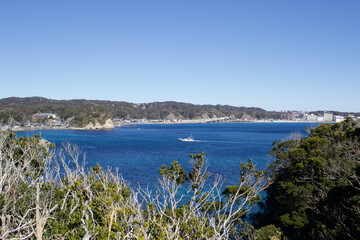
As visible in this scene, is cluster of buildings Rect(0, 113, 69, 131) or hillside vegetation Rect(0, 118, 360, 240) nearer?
hillside vegetation Rect(0, 118, 360, 240)

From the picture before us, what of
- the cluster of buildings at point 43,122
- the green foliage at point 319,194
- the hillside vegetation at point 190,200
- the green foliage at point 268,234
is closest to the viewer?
the hillside vegetation at point 190,200

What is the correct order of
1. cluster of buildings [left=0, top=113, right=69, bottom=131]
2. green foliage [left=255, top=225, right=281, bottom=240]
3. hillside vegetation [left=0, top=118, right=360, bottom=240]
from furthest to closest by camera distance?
1. cluster of buildings [left=0, top=113, right=69, bottom=131]
2. green foliage [left=255, top=225, right=281, bottom=240]
3. hillside vegetation [left=0, top=118, right=360, bottom=240]

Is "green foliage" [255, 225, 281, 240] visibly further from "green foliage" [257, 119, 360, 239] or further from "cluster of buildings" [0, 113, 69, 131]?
"cluster of buildings" [0, 113, 69, 131]

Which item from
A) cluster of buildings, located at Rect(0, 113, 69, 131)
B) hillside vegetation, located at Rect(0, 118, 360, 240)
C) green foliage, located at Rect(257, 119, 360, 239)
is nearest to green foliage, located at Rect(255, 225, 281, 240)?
hillside vegetation, located at Rect(0, 118, 360, 240)

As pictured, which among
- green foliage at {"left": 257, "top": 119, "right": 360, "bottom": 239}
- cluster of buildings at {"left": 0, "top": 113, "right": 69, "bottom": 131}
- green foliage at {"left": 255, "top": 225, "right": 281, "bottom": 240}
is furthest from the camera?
cluster of buildings at {"left": 0, "top": 113, "right": 69, "bottom": 131}

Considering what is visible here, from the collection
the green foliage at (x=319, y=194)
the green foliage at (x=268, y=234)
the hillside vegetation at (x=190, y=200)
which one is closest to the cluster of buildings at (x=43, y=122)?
the hillside vegetation at (x=190, y=200)

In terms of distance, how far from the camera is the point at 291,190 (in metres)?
14.6

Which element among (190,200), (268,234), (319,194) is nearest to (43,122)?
(190,200)

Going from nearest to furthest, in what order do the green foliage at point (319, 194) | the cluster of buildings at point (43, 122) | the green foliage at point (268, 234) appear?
the green foliage at point (319, 194) < the green foliage at point (268, 234) < the cluster of buildings at point (43, 122)

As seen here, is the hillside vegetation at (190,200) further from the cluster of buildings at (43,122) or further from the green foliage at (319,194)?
the cluster of buildings at (43,122)

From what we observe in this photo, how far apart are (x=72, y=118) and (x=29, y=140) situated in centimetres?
11235

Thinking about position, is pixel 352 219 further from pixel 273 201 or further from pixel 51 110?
pixel 51 110

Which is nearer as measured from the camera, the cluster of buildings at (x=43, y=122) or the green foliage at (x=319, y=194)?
the green foliage at (x=319, y=194)

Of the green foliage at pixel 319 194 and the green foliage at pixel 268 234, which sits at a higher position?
the green foliage at pixel 319 194
